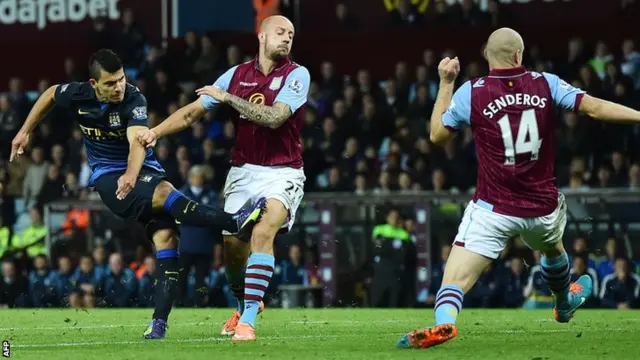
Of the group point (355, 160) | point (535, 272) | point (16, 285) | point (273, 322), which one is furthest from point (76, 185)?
point (273, 322)

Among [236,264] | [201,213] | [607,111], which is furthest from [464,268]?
[236,264]

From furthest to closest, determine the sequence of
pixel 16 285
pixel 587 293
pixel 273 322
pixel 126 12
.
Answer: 1. pixel 126 12
2. pixel 16 285
3. pixel 273 322
4. pixel 587 293

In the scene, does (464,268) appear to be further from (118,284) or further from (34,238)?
(34,238)

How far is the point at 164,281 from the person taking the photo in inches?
387

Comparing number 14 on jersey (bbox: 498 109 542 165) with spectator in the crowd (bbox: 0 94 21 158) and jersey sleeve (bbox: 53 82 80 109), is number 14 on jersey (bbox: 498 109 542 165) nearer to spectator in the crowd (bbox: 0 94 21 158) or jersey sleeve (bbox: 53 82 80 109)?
jersey sleeve (bbox: 53 82 80 109)

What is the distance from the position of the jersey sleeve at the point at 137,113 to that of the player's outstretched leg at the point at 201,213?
0.48m

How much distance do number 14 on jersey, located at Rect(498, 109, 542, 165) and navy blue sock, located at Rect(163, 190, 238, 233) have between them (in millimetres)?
2174

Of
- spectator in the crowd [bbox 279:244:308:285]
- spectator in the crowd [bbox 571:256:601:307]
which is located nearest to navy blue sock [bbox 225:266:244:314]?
spectator in the crowd [bbox 571:256:601:307]

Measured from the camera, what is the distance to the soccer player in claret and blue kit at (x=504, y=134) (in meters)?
8.86

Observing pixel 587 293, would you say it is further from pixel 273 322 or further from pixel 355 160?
pixel 355 160

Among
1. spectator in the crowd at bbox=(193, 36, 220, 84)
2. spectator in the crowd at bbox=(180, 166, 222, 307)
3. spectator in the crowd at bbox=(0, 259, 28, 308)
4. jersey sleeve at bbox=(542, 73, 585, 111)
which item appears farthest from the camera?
spectator in the crowd at bbox=(193, 36, 220, 84)

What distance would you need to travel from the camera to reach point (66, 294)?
61.5 ft

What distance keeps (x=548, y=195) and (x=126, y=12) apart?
636 inches

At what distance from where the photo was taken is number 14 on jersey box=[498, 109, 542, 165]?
8.86 m
